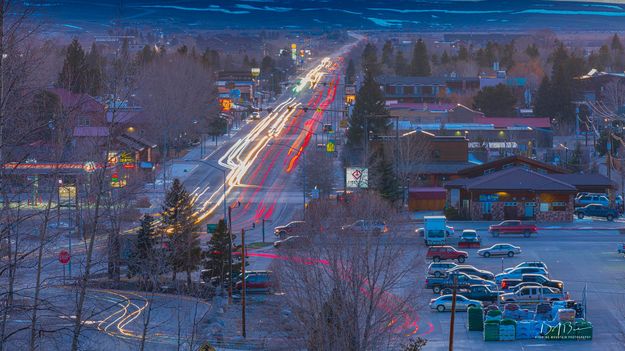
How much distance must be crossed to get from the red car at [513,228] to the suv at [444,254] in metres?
1.91

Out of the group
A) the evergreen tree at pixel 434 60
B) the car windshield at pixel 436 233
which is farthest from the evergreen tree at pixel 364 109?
the evergreen tree at pixel 434 60

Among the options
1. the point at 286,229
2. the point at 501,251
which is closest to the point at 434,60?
the point at 286,229

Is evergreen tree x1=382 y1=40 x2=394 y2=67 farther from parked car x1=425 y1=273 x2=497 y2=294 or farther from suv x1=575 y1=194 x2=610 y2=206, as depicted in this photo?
parked car x1=425 y1=273 x2=497 y2=294

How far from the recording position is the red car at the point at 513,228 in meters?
14.3

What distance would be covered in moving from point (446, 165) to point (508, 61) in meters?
23.5

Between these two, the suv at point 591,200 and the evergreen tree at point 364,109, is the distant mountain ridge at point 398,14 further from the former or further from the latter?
the suv at point 591,200

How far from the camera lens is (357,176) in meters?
16.5

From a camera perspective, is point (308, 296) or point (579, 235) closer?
point (308, 296)

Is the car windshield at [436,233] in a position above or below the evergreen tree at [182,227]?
below

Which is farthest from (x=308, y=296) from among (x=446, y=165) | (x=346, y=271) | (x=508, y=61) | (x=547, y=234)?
(x=508, y=61)

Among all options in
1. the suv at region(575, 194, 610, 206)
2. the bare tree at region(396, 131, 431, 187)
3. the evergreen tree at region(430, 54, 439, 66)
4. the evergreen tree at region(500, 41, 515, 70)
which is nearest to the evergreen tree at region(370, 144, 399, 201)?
the bare tree at region(396, 131, 431, 187)

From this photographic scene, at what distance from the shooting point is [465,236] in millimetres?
13648

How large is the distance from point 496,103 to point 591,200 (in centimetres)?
1330

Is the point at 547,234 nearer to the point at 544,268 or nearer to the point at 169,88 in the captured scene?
the point at 544,268
